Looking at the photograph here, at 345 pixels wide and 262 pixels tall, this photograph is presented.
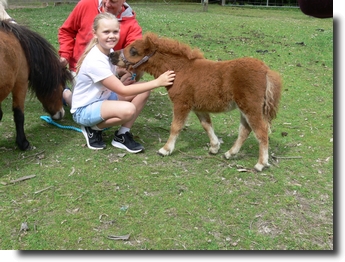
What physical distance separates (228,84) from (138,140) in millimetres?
1433

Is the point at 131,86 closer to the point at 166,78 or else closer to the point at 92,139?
the point at 166,78

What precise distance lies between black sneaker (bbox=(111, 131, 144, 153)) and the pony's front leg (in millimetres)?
251

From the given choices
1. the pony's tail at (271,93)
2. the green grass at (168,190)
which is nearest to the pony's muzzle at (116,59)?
the green grass at (168,190)

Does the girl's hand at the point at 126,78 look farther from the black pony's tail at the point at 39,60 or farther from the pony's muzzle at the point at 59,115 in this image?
the pony's muzzle at the point at 59,115

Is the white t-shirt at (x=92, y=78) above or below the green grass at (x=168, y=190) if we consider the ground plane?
above

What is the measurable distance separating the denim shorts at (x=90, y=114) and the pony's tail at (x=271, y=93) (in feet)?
5.71

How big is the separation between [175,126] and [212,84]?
619 mm

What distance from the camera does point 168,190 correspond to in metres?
3.42

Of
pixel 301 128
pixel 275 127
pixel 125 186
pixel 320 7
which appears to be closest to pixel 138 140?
pixel 125 186

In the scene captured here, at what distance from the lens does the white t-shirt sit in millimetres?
3859

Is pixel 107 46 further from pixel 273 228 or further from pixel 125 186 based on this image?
pixel 273 228

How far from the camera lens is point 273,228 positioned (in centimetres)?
293

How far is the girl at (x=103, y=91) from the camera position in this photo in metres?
3.84

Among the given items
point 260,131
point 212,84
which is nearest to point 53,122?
point 212,84
